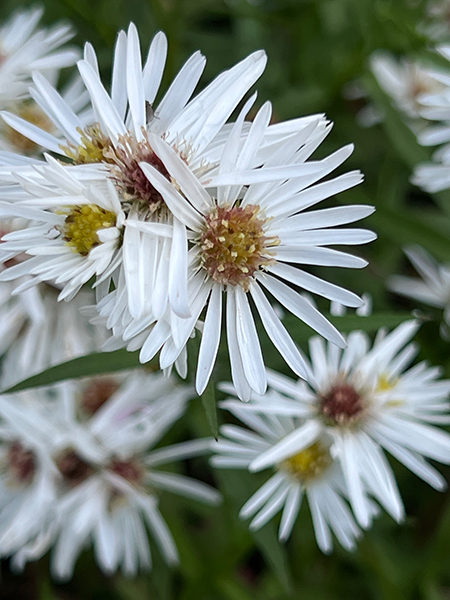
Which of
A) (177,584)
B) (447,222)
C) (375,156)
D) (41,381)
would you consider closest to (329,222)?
(41,381)

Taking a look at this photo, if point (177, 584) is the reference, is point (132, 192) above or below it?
above

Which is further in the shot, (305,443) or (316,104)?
(316,104)

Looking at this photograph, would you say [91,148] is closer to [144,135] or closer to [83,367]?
[144,135]

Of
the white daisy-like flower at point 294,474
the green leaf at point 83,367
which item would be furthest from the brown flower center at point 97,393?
the green leaf at point 83,367

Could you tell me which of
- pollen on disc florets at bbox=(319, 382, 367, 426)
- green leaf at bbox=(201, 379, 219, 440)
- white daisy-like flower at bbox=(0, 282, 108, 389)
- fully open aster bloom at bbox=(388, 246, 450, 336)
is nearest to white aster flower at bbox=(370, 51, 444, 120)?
fully open aster bloom at bbox=(388, 246, 450, 336)

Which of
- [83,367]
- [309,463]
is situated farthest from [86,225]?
[309,463]

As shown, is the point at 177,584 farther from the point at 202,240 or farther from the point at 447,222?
the point at 202,240

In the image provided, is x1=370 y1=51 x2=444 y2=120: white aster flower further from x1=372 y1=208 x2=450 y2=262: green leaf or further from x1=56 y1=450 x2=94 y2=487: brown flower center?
x1=56 y1=450 x2=94 y2=487: brown flower center
